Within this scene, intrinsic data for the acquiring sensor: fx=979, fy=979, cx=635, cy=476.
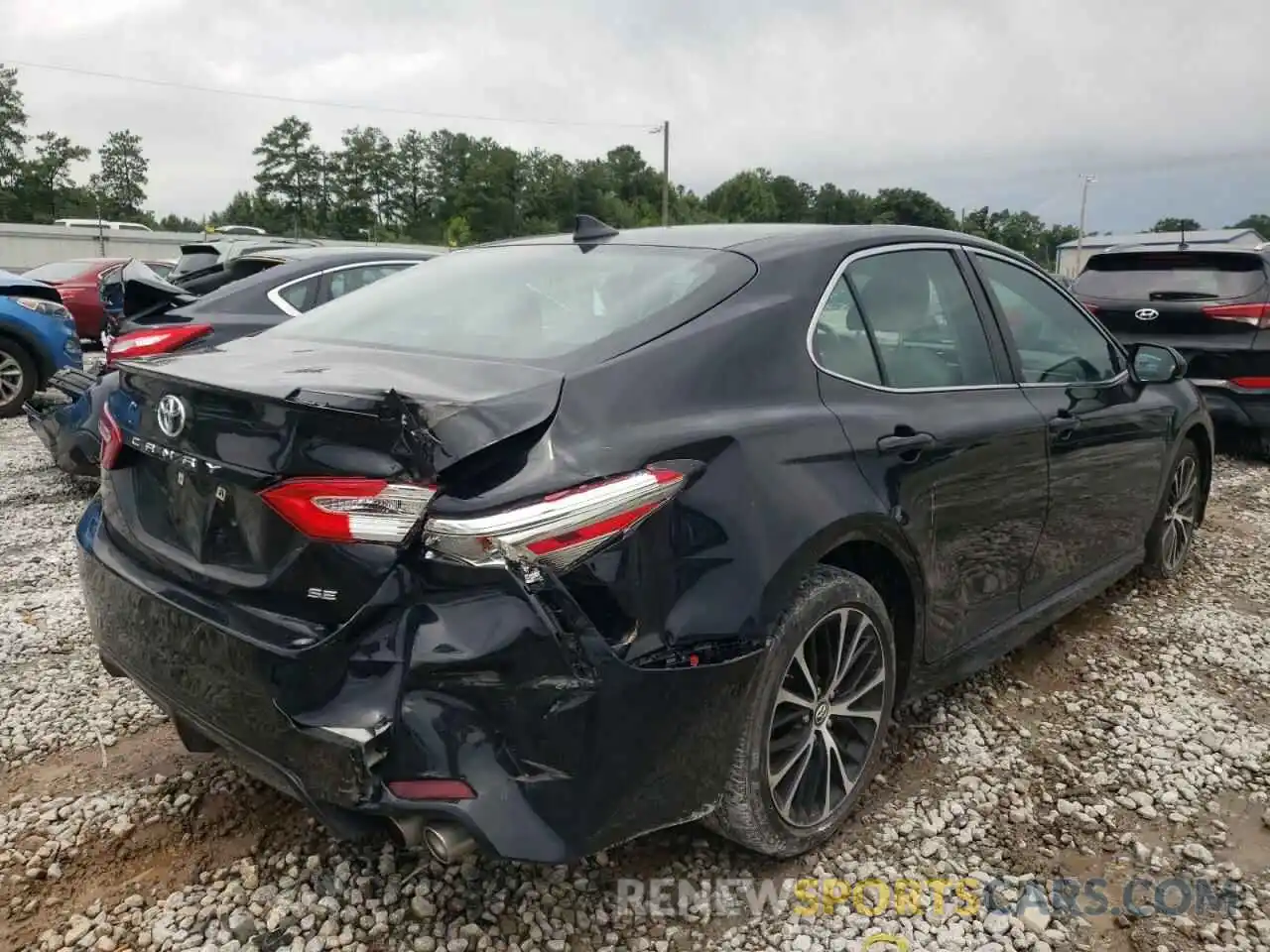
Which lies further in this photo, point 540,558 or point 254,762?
point 254,762

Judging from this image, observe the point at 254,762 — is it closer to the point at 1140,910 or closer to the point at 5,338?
the point at 1140,910

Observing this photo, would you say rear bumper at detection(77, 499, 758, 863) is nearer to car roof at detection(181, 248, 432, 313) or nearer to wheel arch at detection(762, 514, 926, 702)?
wheel arch at detection(762, 514, 926, 702)

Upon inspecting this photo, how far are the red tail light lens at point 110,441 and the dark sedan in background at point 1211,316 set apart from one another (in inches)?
265

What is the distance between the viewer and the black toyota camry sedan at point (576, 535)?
183 centimetres

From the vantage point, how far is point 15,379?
28.7 feet

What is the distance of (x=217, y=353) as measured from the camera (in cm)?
242

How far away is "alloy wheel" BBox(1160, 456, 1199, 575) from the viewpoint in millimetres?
4523

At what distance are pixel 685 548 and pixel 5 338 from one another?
28.9ft

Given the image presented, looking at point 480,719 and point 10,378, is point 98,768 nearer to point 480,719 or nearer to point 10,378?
point 480,719

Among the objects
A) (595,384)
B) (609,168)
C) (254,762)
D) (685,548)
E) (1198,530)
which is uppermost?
(609,168)

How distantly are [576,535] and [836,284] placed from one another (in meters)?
1.26

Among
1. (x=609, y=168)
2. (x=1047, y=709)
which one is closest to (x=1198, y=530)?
(x=1047, y=709)

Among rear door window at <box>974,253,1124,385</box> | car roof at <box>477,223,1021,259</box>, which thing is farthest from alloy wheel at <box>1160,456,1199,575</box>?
car roof at <box>477,223,1021,259</box>

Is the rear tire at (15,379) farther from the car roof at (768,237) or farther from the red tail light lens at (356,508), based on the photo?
the red tail light lens at (356,508)
